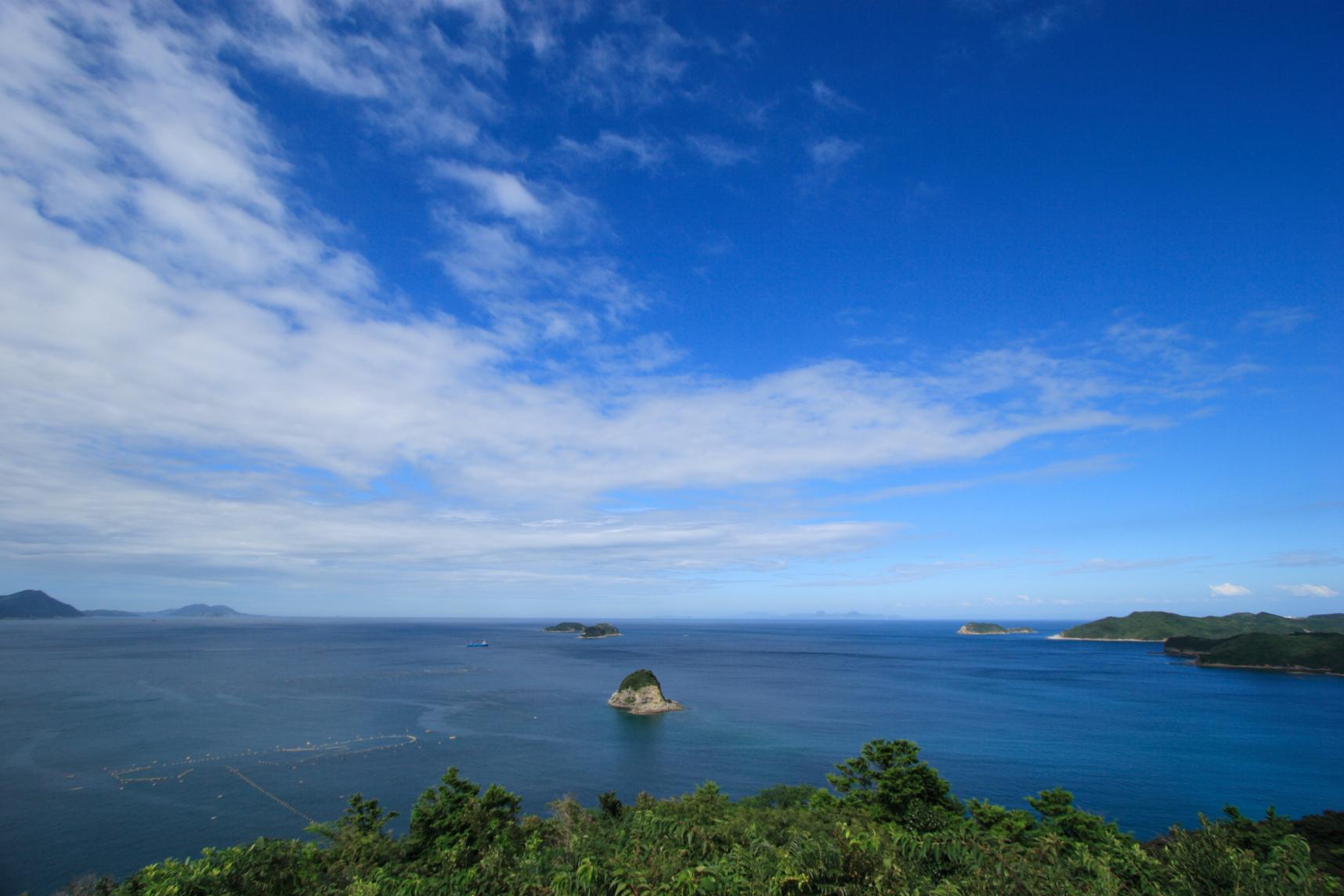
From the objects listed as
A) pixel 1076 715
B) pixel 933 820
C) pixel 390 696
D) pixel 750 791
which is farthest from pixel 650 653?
pixel 933 820

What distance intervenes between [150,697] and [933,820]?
116m

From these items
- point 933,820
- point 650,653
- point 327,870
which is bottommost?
point 650,653

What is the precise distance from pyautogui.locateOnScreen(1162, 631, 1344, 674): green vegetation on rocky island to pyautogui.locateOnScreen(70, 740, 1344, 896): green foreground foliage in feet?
575

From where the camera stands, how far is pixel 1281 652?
154625 millimetres

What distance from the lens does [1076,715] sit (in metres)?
90.8

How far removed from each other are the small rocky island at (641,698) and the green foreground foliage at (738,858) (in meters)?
58.5

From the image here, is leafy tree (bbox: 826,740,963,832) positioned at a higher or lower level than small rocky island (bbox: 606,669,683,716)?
higher

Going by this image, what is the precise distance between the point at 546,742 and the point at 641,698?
851 inches

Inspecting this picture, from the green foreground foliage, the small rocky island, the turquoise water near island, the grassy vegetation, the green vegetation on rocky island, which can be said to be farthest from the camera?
the green vegetation on rocky island

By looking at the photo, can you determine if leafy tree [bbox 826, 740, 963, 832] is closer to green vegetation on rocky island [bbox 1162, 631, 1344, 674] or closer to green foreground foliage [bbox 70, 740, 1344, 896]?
green foreground foliage [bbox 70, 740, 1344, 896]

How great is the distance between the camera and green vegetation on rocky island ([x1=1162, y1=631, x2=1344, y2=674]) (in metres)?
145

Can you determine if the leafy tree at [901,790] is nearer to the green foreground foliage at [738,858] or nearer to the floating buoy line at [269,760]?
the green foreground foliage at [738,858]

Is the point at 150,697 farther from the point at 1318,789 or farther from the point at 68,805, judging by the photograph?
the point at 1318,789

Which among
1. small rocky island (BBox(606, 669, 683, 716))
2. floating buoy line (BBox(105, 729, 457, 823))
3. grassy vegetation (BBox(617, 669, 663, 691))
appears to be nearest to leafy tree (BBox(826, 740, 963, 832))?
floating buoy line (BBox(105, 729, 457, 823))
